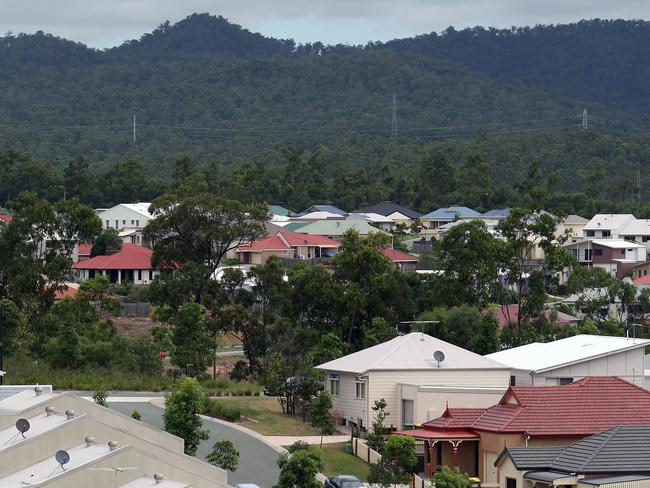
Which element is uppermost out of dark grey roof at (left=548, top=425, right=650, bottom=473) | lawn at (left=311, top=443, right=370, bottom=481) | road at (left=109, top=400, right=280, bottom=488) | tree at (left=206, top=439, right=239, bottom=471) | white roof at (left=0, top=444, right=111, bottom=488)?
white roof at (left=0, top=444, right=111, bottom=488)

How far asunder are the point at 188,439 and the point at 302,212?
3545 inches

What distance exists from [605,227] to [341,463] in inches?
2959

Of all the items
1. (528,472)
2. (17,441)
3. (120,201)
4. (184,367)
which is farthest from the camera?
(120,201)

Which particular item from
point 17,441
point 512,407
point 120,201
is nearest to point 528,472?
point 512,407

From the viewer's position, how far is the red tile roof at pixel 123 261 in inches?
3580

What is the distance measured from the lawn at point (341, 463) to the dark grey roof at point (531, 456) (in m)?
4.11

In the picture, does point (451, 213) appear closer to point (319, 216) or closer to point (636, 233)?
point (319, 216)

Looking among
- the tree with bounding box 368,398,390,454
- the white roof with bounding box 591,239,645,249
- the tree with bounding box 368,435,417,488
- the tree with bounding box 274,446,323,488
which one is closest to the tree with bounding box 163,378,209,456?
the tree with bounding box 274,446,323,488

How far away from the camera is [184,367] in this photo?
55.6m

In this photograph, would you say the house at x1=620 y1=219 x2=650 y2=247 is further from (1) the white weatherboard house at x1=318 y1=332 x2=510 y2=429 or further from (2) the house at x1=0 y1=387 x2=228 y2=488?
(2) the house at x1=0 y1=387 x2=228 y2=488

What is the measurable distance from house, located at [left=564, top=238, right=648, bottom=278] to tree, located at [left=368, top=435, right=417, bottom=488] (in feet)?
213

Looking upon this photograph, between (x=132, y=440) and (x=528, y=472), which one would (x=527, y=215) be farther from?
(x=132, y=440)

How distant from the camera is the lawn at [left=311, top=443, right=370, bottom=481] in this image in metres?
39.4

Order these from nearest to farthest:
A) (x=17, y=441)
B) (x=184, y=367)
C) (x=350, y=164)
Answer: (x=17, y=441) < (x=184, y=367) < (x=350, y=164)
